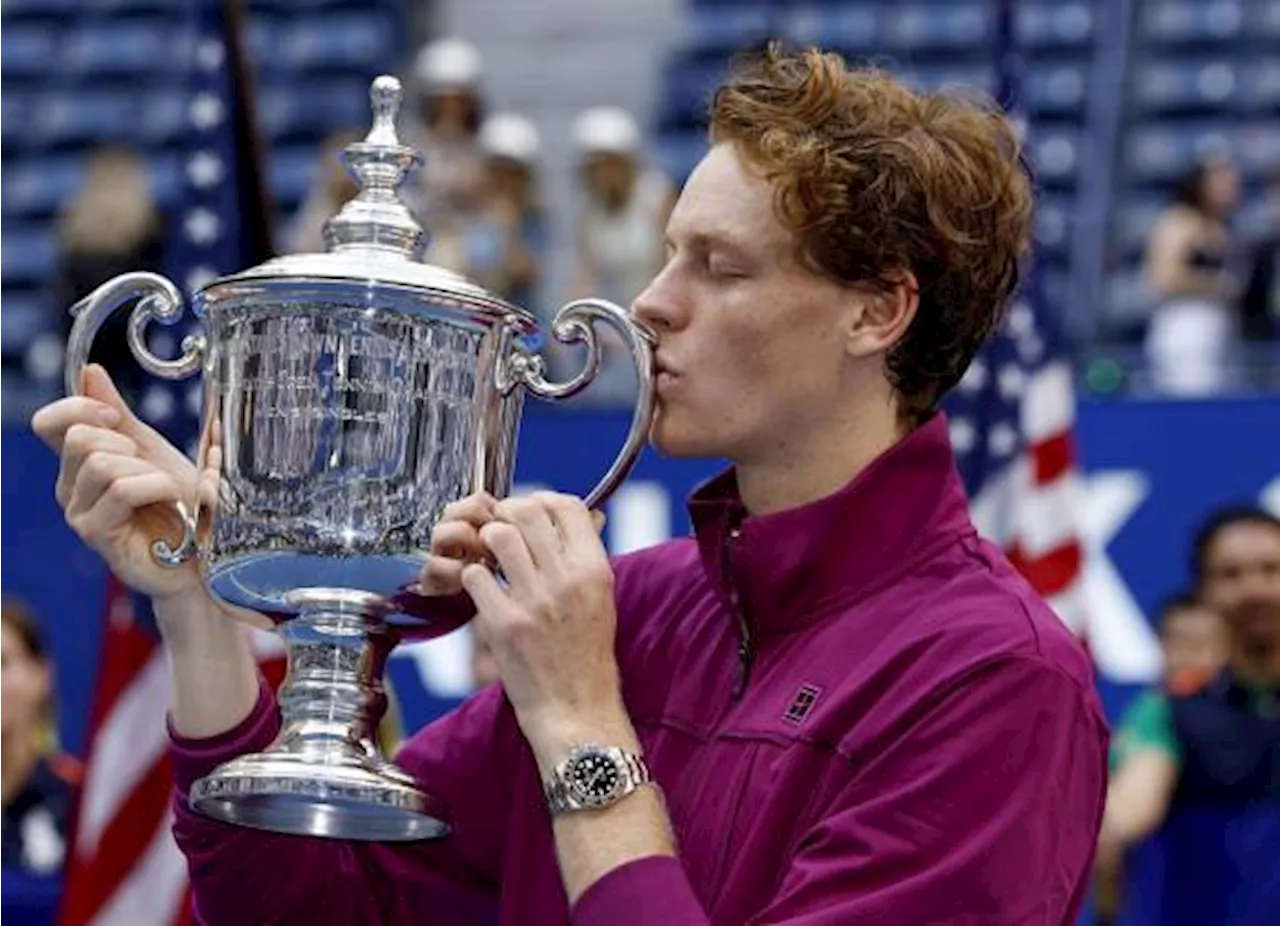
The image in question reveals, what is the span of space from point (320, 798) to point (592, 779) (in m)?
0.22

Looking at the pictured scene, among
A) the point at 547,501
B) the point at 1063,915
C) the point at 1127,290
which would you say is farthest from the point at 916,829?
the point at 1127,290

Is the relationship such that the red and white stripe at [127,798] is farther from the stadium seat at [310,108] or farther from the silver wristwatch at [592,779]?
the stadium seat at [310,108]

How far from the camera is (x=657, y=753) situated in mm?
2375

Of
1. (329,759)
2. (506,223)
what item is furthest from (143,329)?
(506,223)

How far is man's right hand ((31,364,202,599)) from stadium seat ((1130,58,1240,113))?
8.38m

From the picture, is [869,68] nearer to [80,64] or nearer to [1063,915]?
[1063,915]

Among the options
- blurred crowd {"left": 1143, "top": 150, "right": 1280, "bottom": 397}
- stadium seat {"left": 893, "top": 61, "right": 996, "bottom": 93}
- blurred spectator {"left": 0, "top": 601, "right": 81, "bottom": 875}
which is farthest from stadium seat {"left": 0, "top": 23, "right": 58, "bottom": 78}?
blurred spectator {"left": 0, "top": 601, "right": 81, "bottom": 875}

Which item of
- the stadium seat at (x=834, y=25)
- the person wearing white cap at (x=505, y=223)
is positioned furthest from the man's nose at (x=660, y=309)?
the stadium seat at (x=834, y=25)

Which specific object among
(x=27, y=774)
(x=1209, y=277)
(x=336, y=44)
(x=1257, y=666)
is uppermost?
(x=336, y=44)

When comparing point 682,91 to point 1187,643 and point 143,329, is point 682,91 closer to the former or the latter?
point 1187,643

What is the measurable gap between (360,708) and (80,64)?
9.40 m

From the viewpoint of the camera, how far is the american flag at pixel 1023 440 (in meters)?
4.91

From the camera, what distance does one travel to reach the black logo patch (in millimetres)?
2266

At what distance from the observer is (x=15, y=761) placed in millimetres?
5496
